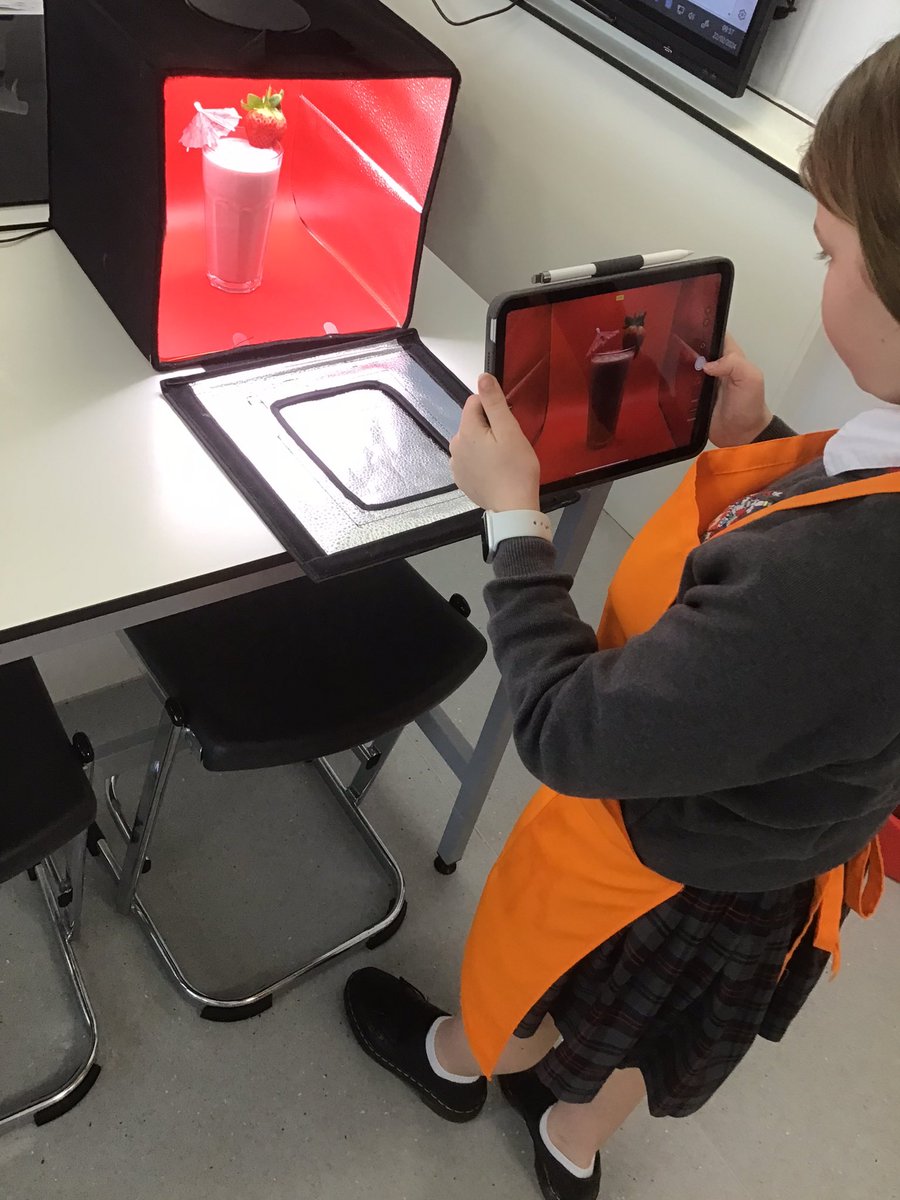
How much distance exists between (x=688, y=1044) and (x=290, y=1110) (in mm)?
566

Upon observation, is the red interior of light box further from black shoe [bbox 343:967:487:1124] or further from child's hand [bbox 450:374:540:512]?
black shoe [bbox 343:967:487:1124]

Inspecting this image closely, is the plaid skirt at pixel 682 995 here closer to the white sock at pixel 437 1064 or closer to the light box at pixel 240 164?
the white sock at pixel 437 1064

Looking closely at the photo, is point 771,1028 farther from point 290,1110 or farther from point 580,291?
point 580,291

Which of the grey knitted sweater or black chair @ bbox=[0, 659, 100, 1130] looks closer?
the grey knitted sweater

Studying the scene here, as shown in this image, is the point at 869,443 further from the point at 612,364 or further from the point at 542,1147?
the point at 542,1147

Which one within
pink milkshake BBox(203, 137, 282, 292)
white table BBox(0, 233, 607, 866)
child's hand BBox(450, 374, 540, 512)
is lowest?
white table BBox(0, 233, 607, 866)

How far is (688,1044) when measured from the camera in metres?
1.10

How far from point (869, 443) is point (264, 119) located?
826mm

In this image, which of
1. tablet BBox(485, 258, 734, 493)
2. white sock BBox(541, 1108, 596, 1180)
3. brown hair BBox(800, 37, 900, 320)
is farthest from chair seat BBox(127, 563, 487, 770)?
brown hair BBox(800, 37, 900, 320)

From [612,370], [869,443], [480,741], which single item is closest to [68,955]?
[480,741]

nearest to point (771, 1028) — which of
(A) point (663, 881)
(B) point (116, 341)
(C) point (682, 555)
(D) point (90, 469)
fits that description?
(A) point (663, 881)

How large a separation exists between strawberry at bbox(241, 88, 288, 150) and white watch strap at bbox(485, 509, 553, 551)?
63cm

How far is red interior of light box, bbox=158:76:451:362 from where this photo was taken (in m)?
1.22

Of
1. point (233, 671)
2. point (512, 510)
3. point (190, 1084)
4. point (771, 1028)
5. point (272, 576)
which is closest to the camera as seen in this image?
point (512, 510)
